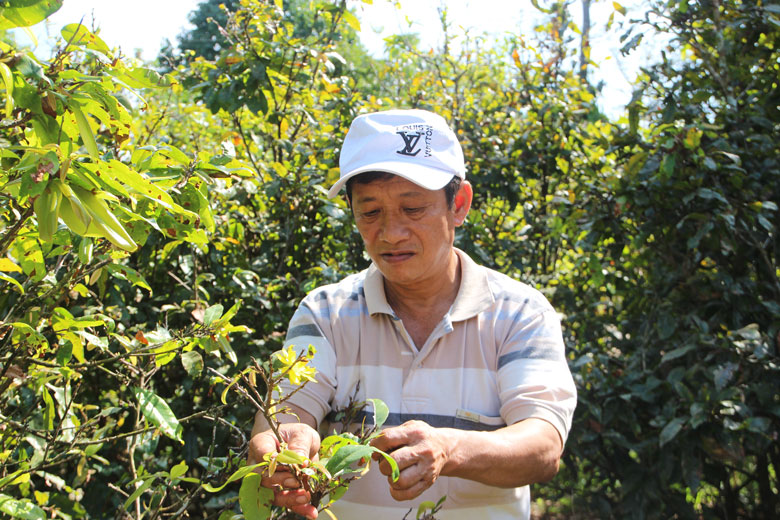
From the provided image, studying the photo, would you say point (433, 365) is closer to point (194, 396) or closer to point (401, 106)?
point (194, 396)

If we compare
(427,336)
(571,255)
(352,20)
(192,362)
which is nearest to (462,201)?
(427,336)

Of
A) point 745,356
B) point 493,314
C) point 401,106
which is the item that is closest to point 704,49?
point 745,356

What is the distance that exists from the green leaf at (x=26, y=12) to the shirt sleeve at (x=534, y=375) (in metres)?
1.36

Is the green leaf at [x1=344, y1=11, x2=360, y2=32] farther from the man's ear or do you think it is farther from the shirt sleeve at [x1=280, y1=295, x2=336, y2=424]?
the shirt sleeve at [x1=280, y1=295, x2=336, y2=424]

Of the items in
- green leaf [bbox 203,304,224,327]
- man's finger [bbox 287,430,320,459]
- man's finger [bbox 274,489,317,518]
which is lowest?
man's finger [bbox 274,489,317,518]

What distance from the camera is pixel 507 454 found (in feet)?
5.41

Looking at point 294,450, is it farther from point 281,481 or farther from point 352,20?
point 352,20

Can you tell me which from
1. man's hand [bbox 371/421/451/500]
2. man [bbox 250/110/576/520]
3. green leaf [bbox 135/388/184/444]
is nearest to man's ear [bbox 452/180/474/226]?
man [bbox 250/110/576/520]

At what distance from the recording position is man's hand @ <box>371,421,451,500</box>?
1422 mm

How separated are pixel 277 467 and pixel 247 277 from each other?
5.62 feet

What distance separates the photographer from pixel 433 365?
199cm

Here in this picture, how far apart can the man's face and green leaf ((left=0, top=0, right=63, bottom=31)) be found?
1061 millimetres

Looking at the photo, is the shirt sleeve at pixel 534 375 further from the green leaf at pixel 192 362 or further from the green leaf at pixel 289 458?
the green leaf at pixel 192 362

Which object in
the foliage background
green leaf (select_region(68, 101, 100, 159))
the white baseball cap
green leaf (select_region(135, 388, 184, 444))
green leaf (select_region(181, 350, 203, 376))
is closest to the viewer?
green leaf (select_region(68, 101, 100, 159))
